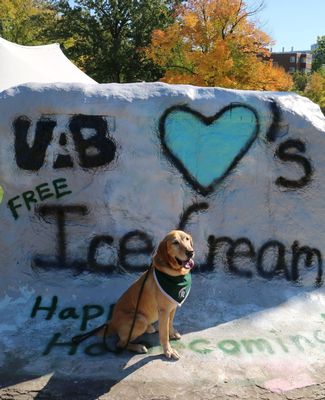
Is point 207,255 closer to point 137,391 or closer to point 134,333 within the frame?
point 134,333

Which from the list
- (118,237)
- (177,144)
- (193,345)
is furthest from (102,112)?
(193,345)

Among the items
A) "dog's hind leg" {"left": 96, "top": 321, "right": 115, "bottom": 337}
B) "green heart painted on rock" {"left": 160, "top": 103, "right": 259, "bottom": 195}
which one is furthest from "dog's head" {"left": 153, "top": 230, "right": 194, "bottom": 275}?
"green heart painted on rock" {"left": 160, "top": 103, "right": 259, "bottom": 195}

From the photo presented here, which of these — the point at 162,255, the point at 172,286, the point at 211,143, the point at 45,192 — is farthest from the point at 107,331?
the point at 211,143

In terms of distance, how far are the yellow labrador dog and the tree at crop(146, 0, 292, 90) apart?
15.1 m

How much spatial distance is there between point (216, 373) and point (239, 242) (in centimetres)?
158

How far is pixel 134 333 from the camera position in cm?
376

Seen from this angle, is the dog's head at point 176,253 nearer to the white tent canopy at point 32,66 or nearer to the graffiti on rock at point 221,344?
the graffiti on rock at point 221,344

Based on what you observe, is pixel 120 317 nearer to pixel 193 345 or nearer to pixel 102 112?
pixel 193 345

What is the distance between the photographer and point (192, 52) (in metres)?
18.8

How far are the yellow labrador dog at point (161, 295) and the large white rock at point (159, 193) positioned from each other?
753mm

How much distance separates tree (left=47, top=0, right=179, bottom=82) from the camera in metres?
24.7

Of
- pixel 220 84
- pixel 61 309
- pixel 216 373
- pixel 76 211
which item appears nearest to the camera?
pixel 216 373

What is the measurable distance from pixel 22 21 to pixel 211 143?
915 inches

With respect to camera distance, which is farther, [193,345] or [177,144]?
[177,144]
